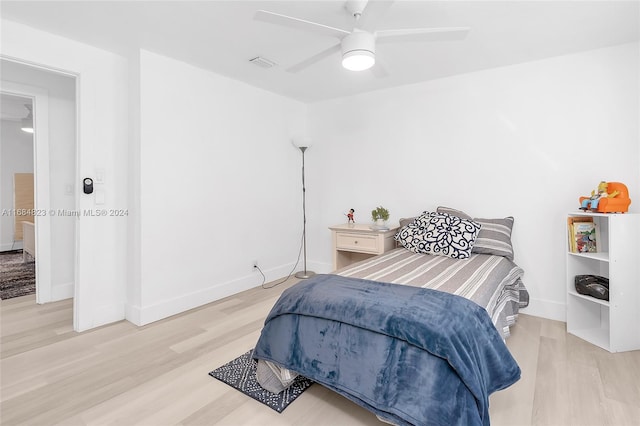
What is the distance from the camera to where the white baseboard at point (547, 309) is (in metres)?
2.81

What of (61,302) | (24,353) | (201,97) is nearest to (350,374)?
(24,353)

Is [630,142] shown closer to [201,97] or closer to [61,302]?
[201,97]

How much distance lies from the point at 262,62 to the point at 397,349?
2.68 meters

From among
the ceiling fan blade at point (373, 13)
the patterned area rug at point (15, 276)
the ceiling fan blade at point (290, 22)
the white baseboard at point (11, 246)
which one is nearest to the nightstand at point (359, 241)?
the ceiling fan blade at point (373, 13)

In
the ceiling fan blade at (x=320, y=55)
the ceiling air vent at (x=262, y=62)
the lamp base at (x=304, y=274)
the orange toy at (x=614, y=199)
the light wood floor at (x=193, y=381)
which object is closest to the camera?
the light wood floor at (x=193, y=381)

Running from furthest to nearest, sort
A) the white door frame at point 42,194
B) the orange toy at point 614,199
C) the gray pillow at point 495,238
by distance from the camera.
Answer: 1. the white door frame at point 42,194
2. the gray pillow at point 495,238
3. the orange toy at point 614,199

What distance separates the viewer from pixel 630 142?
2.54 meters

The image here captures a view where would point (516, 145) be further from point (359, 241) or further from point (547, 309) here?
point (359, 241)

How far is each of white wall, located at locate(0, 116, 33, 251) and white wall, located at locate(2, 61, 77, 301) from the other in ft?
13.7

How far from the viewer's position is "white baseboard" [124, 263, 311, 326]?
2779mm

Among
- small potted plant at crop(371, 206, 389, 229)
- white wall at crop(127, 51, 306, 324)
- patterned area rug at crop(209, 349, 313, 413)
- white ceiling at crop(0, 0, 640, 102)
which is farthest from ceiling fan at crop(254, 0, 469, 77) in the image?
patterned area rug at crop(209, 349, 313, 413)

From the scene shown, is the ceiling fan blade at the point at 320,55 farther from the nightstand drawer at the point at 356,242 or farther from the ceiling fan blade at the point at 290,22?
the nightstand drawer at the point at 356,242

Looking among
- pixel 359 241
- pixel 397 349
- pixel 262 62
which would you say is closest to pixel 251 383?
pixel 397 349

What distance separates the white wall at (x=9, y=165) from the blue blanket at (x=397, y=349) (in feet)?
23.8
